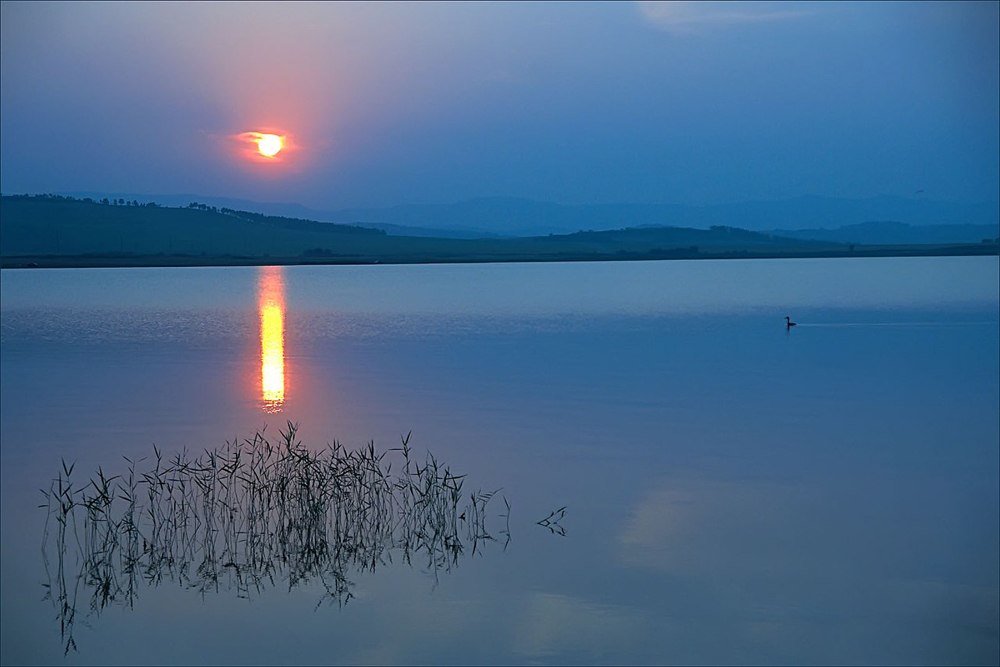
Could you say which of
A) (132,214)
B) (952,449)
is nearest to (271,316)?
(952,449)

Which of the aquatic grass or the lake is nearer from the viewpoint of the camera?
the lake

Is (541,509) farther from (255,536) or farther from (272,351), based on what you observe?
(272,351)

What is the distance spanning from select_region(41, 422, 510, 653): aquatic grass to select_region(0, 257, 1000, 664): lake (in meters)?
0.04

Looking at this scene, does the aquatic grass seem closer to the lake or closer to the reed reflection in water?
the lake

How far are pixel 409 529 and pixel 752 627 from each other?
10.5 ft

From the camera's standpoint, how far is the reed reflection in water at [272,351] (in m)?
18.7

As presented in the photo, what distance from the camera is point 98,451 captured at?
45.2ft

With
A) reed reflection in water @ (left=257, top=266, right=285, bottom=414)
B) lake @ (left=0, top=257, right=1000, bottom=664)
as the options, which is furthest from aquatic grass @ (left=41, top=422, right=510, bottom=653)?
reed reflection in water @ (left=257, top=266, right=285, bottom=414)

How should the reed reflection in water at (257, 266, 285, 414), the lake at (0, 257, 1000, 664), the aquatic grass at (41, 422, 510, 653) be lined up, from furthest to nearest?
the reed reflection in water at (257, 266, 285, 414) < the aquatic grass at (41, 422, 510, 653) < the lake at (0, 257, 1000, 664)

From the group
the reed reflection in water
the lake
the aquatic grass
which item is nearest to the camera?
the lake

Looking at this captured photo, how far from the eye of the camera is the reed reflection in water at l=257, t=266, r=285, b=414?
18.7 m

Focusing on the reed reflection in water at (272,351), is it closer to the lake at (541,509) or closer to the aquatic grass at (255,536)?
the lake at (541,509)

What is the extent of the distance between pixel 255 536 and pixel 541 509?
277 centimetres

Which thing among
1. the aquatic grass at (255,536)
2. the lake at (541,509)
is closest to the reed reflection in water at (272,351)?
the lake at (541,509)
